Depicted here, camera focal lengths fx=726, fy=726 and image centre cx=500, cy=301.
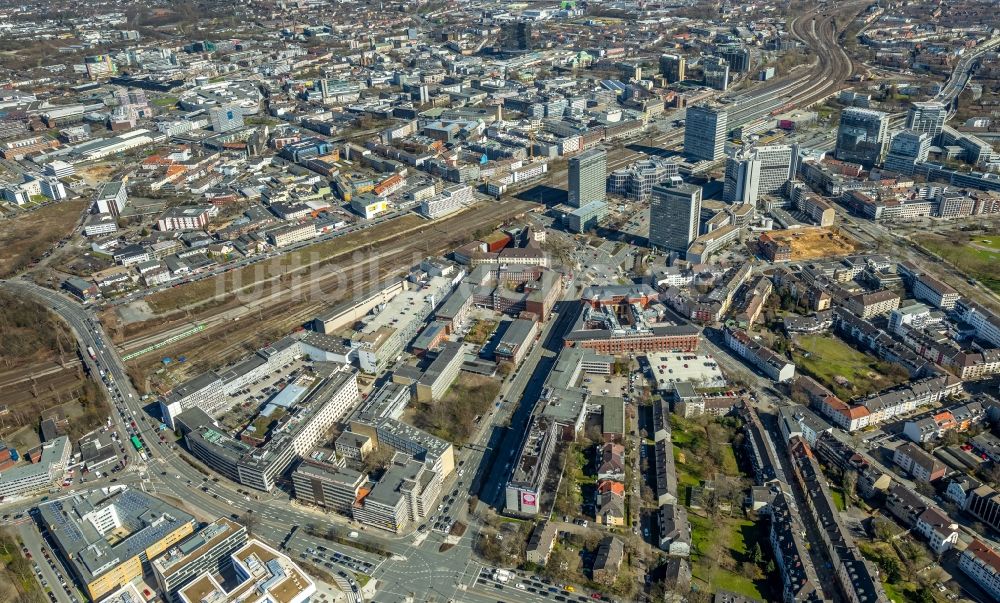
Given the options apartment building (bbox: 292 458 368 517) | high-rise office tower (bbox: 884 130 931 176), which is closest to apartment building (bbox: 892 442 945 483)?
apartment building (bbox: 292 458 368 517)

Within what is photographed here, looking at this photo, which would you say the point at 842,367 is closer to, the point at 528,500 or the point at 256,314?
the point at 528,500

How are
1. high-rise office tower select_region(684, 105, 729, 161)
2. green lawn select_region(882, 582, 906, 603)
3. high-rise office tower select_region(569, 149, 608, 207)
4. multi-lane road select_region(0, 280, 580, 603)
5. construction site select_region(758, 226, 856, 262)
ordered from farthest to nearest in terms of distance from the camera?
high-rise office tower select_region(684, 105, 729, 161), high-rise office tower select_region(569, 149, 608, 207), construction site select_region(758, 226, 856, 262), multi-lane road select_region(0, 280, 580, 603), green lawn select_region(882, 582, 906, 603)

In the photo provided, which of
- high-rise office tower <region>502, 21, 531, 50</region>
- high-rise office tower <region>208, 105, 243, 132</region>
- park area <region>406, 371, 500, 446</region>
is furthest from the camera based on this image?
high-rise office tower <region>502, 21, 531, 50</region>

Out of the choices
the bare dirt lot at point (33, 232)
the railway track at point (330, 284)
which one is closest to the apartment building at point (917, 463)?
the railway track at point (330, 284)

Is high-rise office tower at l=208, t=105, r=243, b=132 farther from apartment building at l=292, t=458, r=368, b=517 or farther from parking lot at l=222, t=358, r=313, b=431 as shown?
apartment building at l=292, t=458, r=368, b=517

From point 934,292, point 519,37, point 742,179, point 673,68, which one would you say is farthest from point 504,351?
point 519,37

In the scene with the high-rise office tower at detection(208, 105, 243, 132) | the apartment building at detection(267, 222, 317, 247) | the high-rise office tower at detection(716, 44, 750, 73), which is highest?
the high-rise office tower at detection(716, 44, 750, 73)
